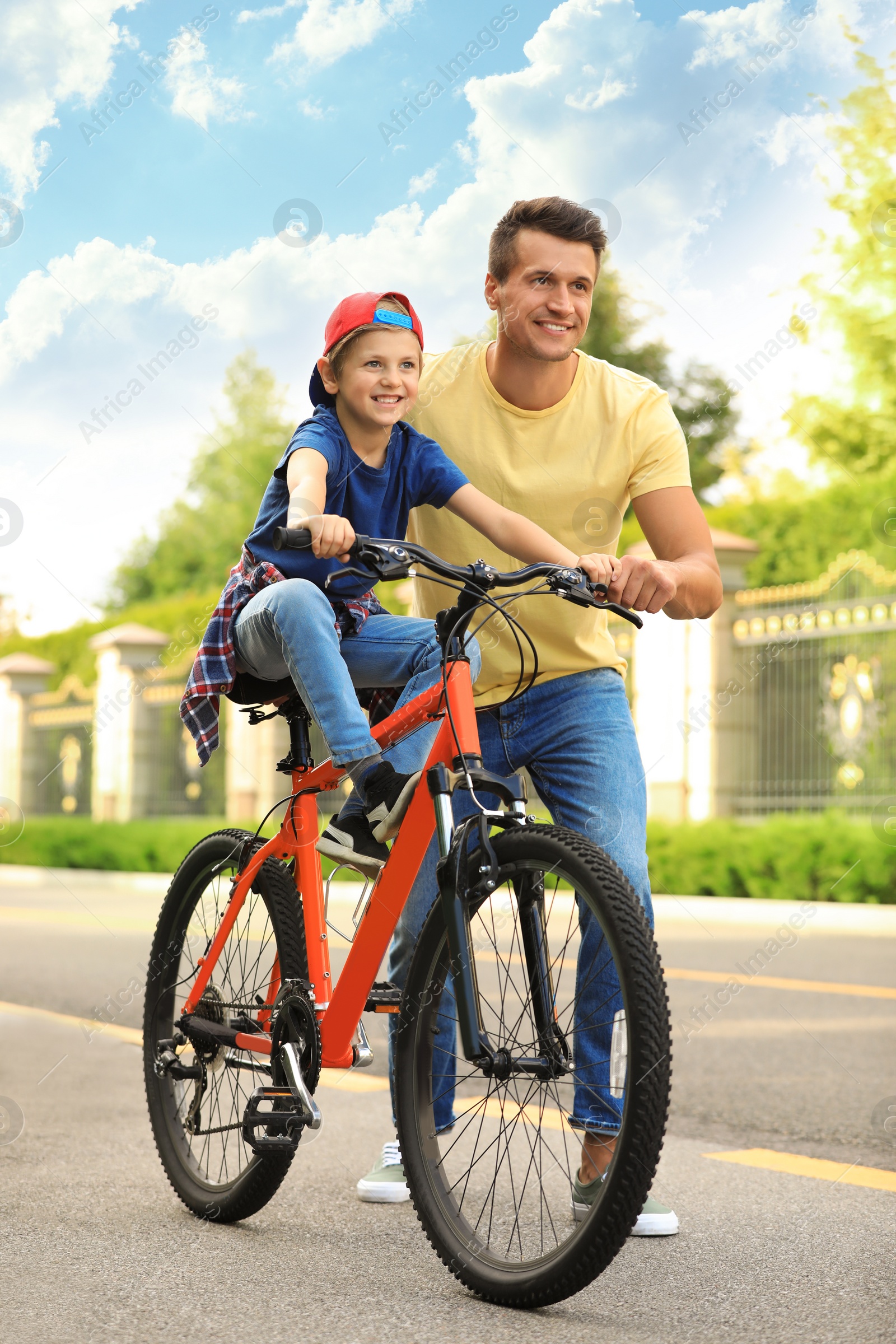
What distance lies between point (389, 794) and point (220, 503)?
4303 centimetres

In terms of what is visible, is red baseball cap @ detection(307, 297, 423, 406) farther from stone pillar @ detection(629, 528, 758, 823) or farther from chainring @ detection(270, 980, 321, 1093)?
stone pillar @ detection(629, 528, 758, 823)

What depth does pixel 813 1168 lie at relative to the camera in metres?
4.09

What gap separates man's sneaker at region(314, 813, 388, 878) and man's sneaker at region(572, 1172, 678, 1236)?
798 millimetres

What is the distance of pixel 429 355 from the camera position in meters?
3.90

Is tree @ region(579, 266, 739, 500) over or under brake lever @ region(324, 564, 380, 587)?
A: over

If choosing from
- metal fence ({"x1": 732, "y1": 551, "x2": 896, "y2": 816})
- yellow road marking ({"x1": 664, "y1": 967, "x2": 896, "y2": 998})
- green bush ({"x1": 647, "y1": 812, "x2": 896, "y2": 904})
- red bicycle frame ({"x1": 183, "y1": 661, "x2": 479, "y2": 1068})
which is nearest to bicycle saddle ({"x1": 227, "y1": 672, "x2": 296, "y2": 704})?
red bicycle frame ({"x1": 183, "y1": 661, "x2": 479, "y2": 1068})

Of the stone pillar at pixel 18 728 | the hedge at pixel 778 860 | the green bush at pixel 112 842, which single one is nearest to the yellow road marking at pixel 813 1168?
the hedge at pixel 778 860

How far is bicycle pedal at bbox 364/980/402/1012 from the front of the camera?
309cm

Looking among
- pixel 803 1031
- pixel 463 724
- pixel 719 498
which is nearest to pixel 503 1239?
pixel 463 724

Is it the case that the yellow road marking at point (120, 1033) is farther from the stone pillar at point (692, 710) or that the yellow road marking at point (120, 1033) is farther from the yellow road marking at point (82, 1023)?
the stone pillar at point (692, 710)

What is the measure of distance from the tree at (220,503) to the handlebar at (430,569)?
31692 mm

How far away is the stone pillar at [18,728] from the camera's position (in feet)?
93.1

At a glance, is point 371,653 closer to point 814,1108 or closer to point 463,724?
point 463,724

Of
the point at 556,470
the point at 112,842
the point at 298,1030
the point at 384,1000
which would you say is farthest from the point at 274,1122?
the point at 112,842
